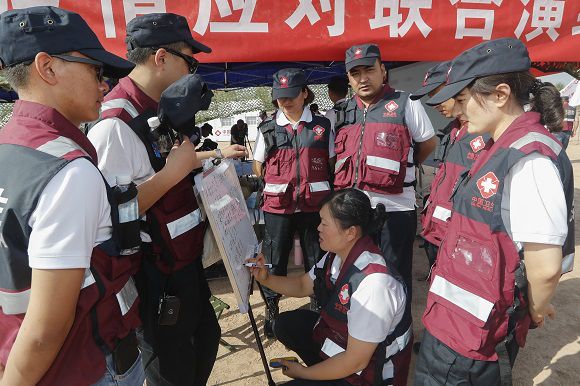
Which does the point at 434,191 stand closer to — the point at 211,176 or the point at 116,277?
the point at 211,176

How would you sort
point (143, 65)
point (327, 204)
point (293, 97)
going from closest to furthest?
point (143, 65)
point (327, 204)
point (293, 97)

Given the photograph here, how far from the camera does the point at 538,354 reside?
9.36 feet

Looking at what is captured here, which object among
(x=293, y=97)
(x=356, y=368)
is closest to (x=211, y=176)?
(x=356, y=368)

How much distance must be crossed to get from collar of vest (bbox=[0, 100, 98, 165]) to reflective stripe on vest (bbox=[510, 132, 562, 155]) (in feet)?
4.54

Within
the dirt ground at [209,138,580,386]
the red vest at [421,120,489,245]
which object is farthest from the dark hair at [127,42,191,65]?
the dirt ground at [209,138,580,386]

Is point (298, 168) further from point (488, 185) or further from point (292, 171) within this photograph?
point (488, 185)

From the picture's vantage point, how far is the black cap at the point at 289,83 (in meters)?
3.00

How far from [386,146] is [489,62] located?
1.39m

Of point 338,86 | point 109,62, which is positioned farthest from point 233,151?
point 338,86

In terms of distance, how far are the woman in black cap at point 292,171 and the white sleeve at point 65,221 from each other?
224cm

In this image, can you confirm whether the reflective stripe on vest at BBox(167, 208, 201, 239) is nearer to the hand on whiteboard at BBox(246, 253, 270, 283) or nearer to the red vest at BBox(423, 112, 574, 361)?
the hand on whiteboard at BBox(246, 253, 270, 283)

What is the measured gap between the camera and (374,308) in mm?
1608

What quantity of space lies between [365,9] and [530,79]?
180cm

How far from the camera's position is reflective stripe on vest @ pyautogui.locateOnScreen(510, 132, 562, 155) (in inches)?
48.8
